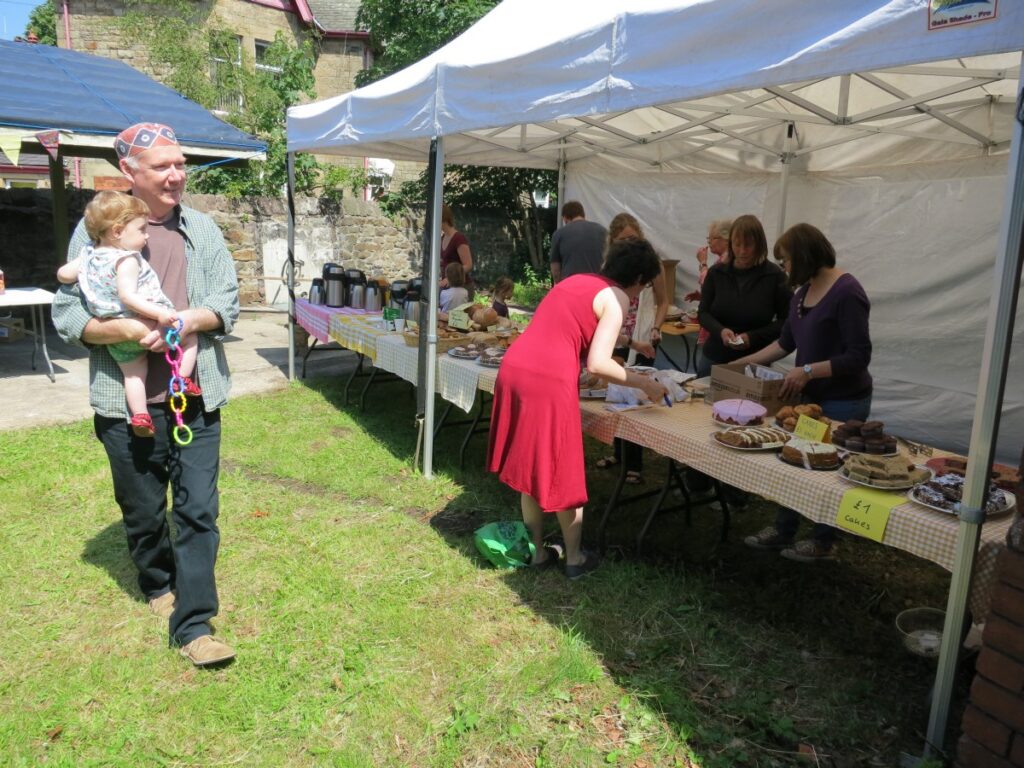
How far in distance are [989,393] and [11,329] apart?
9.51 metres

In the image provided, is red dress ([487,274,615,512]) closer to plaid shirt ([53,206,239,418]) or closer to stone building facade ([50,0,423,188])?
plaid shirt ([53,206,239,418])

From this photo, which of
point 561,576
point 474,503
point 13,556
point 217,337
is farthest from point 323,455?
point 217,337

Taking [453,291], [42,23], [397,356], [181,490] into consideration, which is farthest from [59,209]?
[42,23]

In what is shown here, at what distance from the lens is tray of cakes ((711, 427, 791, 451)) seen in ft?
9.34

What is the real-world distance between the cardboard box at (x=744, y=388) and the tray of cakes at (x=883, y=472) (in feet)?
2.37

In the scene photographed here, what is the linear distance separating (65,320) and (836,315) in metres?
3.03

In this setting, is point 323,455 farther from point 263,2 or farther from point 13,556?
point 263,2

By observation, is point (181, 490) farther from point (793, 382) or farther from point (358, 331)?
point (358, 331)

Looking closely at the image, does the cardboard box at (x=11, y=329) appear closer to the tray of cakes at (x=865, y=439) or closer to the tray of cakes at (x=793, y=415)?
the tray of cakes at (x=793, y=415)

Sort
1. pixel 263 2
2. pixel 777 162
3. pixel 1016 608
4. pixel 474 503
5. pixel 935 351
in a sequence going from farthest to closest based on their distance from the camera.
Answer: pixel 263 2, pixel 777 162, pixel 935 351, pixel 474 503, pixel 1016 608

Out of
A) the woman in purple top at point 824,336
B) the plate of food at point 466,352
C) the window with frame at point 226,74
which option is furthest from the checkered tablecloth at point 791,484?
the window with frame at point 226,74

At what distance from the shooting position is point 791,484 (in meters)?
2.60

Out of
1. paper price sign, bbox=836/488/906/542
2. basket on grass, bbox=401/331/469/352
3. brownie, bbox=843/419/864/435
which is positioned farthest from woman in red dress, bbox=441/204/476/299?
paper price sign, bbox=836/488/906/542

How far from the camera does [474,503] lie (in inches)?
172
